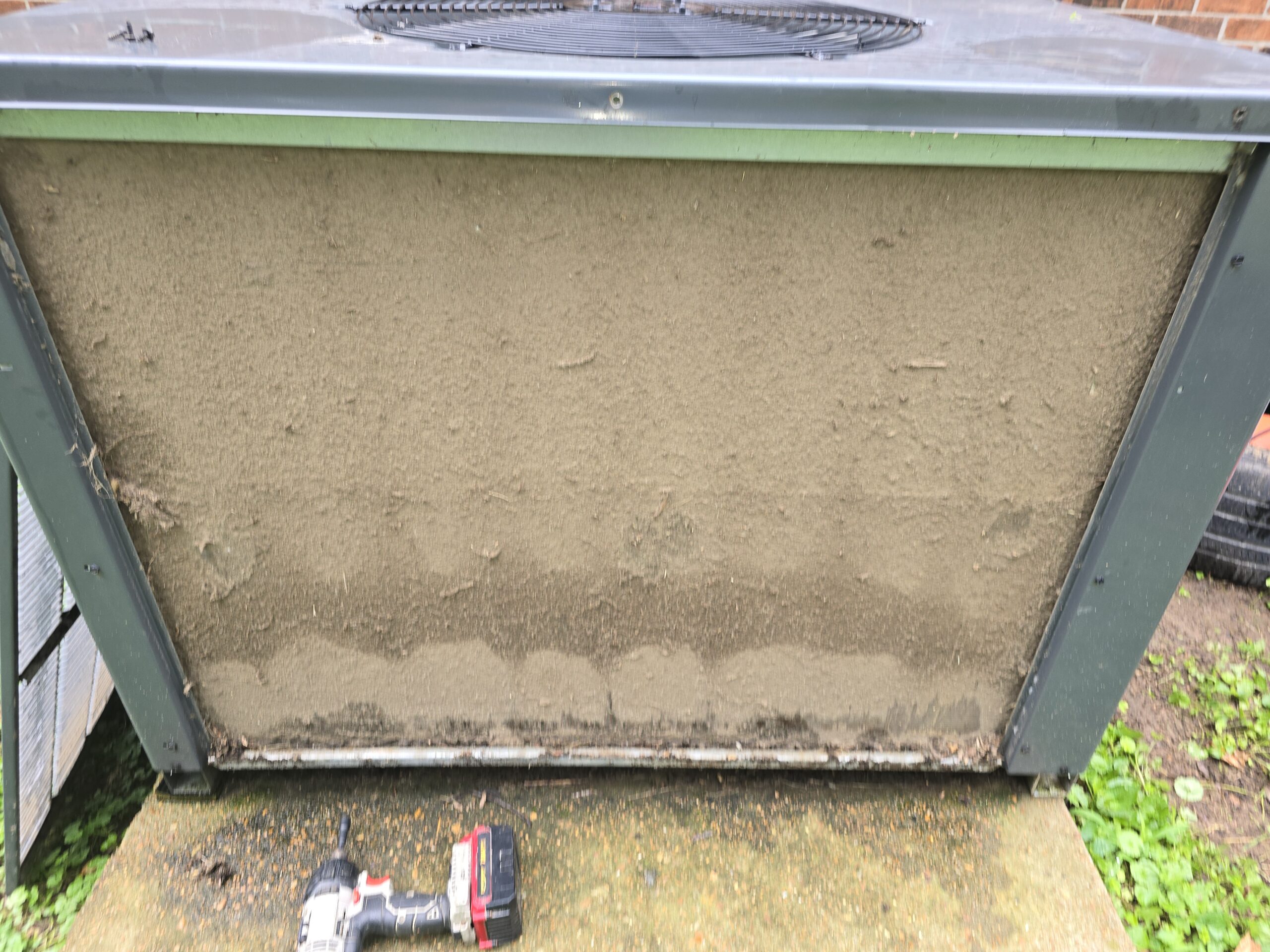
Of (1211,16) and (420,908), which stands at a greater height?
(1211,16)

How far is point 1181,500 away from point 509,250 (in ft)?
4.26

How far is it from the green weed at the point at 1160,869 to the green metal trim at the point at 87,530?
2.21 m

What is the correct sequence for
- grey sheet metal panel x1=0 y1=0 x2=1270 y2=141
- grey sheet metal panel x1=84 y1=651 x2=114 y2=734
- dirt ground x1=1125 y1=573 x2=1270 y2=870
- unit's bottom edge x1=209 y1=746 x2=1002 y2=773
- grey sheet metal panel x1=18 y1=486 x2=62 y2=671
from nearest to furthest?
1. grey sheet metal panel x1=0 y1=0 x2=1270 y2=141
2. grey sheet metal panel x1=18 y1=486 x2=62 y2=671
3. unit's bottom edge x1=209 y1=746 x2=1002 y2=773
4. dirt ground x1=1125 y1=573 x2=1270 y2=870
5. grey sheet metal panel x1=84 y1=651 x2=114 y2=734

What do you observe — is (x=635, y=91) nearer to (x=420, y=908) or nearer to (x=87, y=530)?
(x=87, y=530)

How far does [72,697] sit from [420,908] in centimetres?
120

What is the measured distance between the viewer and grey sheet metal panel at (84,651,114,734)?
6.84ft

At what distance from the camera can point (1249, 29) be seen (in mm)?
2338

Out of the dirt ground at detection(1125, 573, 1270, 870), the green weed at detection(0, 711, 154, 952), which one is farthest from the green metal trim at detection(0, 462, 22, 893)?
the dirt ground at detection(1125, 573, 1270, 870)

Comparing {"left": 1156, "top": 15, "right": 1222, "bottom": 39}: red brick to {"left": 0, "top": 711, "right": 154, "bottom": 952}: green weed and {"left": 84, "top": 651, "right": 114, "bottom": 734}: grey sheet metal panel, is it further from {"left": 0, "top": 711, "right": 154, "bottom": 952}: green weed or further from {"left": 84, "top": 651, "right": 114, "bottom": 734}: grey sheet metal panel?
{"left": 0, "top": 711, "right": 154, "bottom": 952}: green weed

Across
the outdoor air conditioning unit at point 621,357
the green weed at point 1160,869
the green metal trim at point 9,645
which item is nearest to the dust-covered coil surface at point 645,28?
the outdoor air conditioning unit at point 621,357

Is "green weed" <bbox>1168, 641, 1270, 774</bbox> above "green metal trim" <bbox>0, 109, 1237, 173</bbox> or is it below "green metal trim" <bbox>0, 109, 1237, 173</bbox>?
below

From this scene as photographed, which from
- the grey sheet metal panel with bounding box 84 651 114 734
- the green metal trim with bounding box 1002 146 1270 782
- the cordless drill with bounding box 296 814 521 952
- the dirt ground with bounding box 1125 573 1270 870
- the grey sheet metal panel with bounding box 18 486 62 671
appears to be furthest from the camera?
the grey sheet metal panel with bounding box 84 651 114 734

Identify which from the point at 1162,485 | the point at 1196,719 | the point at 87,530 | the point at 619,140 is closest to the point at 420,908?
the point at 87,530

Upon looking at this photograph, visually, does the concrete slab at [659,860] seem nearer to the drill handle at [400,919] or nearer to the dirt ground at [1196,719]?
the drill handle at [400,919]
